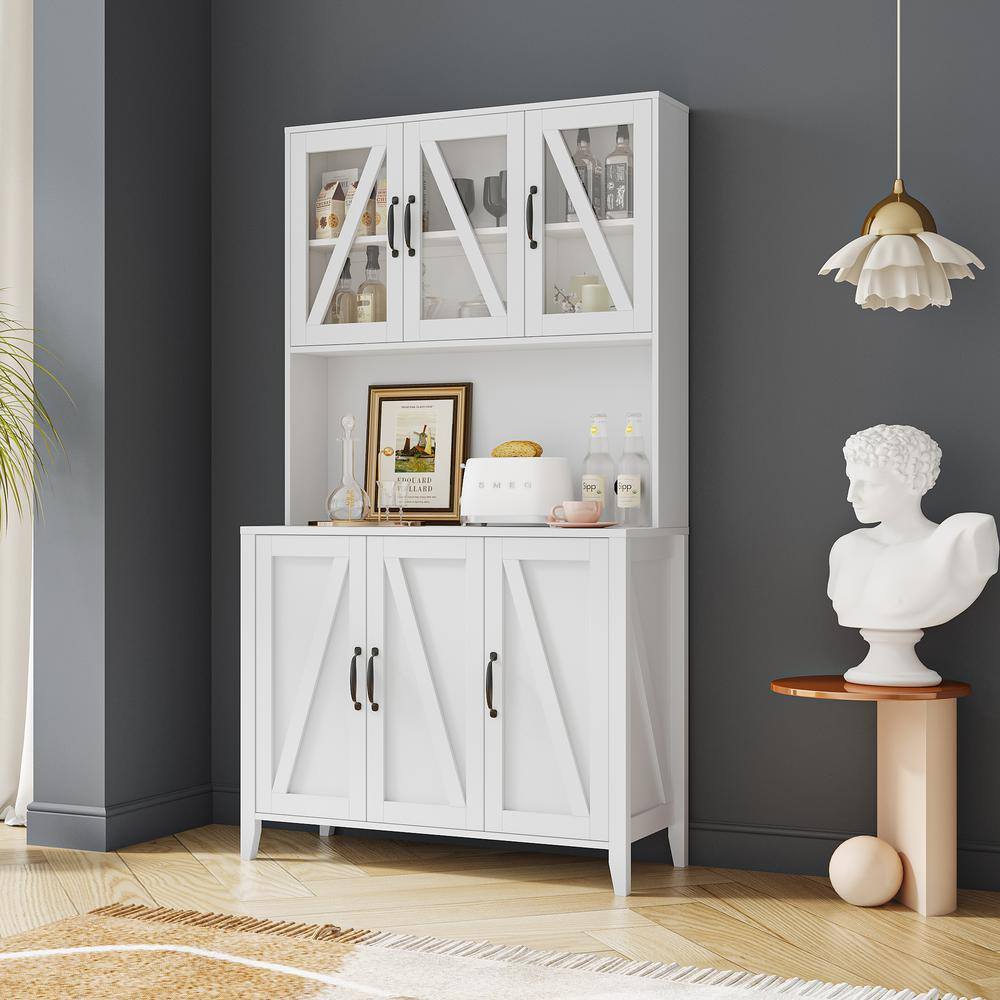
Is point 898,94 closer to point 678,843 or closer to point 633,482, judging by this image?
point 633,482

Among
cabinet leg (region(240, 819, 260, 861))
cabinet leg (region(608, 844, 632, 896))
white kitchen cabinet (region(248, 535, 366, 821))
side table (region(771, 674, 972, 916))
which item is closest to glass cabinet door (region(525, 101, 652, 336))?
white kitchen cabinet (region(248, 535, 366, 821))

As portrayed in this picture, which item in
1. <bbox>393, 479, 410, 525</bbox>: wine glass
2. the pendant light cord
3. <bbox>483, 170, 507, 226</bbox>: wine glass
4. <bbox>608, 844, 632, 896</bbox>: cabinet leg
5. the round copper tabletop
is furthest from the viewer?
<bbox>393, 479, 410, 525</bbox>: wine glass

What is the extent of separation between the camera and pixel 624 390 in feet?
12.9

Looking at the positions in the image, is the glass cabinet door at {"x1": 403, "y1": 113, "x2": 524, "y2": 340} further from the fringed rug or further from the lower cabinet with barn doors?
the fringed rug

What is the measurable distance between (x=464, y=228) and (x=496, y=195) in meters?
0.13

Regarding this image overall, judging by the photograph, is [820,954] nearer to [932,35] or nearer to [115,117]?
[932,35]

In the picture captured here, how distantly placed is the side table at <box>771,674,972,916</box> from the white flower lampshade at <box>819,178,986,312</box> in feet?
3.18

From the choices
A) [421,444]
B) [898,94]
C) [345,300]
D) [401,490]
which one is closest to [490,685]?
[401,490]

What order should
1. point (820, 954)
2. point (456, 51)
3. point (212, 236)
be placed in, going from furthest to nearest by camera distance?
point (212, 236) < point (456, 51) < point (820, 954)

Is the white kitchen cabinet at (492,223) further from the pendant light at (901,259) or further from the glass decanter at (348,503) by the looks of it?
the pendant light at (901,259)

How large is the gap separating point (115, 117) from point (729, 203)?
1.76 m

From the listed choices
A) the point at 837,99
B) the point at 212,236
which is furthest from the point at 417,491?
the point at 837,99

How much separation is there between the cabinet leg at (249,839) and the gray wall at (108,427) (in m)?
0.38

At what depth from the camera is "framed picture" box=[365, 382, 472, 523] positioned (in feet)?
13.3
